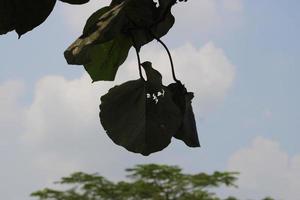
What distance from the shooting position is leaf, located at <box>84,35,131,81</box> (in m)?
0.65

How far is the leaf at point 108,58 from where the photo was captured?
65cm

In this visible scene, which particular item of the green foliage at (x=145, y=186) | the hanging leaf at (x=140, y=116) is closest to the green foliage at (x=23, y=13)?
the hanging leaf at (x=140, y=116)

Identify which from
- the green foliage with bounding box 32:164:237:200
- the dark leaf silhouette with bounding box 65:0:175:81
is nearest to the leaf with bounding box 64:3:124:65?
the dark leaf silhouette with bounding box 65:0:175:81

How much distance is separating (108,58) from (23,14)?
0.16 m

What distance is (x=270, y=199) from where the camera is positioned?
9438 millimetres

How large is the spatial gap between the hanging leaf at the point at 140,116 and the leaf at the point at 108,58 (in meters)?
0.06

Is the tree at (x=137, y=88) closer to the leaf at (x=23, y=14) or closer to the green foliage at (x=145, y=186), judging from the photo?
the leaf at (x=23, y=14)

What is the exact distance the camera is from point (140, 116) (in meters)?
0.59

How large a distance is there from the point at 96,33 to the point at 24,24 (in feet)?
0.27

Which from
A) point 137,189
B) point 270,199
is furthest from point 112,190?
point 270,199

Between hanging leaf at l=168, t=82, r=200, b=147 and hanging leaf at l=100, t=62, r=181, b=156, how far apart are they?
0.01 m

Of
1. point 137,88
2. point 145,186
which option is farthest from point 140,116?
point 145,186

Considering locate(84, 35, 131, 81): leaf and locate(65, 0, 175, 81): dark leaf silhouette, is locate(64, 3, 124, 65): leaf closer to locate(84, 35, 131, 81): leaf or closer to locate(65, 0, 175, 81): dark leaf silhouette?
locate(65, 0, 175, 81): dark leaf silhouette

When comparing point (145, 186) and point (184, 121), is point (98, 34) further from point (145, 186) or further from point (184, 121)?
point (145, 186)
